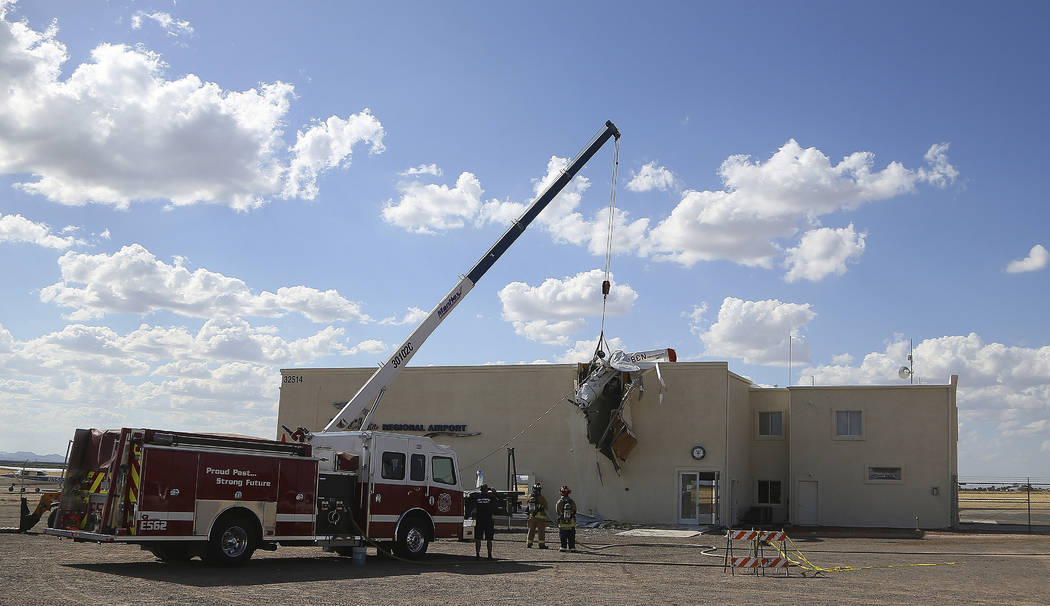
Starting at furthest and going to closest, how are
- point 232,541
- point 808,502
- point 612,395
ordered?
point 808,502 → point 612,395 → point 232,541

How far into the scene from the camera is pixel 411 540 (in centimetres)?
2011

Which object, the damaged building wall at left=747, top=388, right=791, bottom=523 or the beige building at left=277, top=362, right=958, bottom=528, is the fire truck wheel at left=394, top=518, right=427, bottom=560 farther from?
the damaged building wall at left=747, top=388, right=791, bottom=523

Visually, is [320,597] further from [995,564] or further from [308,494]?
[995,564]

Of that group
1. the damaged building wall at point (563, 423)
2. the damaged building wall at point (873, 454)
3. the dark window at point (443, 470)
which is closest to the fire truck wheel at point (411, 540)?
the dark window at point (443, 470)

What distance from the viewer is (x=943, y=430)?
35.5 m

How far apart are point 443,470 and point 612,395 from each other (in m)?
14.2

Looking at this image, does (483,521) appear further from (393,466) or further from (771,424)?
(771,424)

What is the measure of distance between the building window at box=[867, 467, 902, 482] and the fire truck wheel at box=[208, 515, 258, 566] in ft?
87.5

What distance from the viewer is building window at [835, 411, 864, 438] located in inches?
1454

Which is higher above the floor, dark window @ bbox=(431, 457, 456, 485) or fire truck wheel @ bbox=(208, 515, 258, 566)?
dark window @ bbox=(431, 457, 456, 485)

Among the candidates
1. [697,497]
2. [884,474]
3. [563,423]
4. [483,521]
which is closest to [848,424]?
[884,474]

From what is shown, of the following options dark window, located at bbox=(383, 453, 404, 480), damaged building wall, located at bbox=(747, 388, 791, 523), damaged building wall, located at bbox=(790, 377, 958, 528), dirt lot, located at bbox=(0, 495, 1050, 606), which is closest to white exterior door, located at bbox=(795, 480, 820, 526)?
damaged building wall, located at bbox=(790, 377, 958, 528)

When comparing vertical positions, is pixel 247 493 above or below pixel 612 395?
below

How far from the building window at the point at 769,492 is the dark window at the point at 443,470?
21.4 metres
